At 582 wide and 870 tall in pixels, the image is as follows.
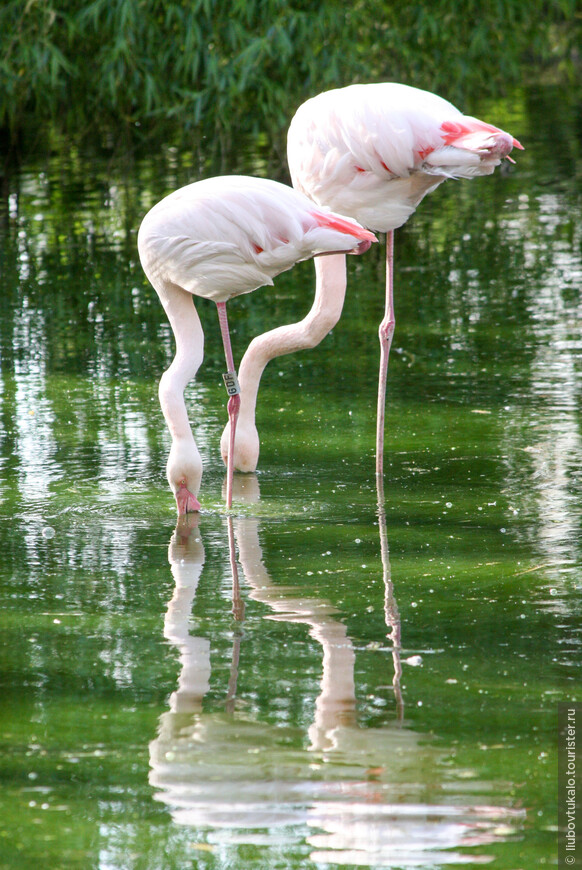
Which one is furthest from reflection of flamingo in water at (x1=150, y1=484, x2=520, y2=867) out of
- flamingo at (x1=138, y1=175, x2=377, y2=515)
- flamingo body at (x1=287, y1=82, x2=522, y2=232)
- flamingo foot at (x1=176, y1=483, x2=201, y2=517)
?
flamingo body at (x1=287, y1=82, x2=522, y2=232)

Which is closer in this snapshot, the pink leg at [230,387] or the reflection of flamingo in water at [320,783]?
the reflection of flamingo in water at [320,783]

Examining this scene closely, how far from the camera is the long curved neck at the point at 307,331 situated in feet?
17.9

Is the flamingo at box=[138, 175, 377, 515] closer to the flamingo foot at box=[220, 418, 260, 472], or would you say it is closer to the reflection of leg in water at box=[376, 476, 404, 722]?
the flamingo foot at box=[220, 418, 260, 472]

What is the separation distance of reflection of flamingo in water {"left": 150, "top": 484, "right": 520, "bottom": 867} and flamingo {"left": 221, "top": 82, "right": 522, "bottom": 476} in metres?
2.23

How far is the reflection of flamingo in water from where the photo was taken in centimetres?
262

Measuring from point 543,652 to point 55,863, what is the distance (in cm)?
149

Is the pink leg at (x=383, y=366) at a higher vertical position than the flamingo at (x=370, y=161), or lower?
lower

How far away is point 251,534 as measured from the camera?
4.58 m

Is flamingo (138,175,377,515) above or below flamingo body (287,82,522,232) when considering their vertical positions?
below

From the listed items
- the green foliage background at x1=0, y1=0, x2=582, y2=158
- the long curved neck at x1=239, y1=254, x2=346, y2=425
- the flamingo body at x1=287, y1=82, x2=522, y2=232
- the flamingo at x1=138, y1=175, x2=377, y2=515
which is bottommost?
the long curved neck at x1=239, y1=254, x2=346, y2=425

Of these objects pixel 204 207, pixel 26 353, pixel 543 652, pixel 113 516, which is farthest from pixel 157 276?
pixel 26 353

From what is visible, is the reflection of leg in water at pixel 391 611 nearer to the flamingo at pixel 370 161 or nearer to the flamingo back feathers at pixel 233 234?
the flamingo at pixel 370 161

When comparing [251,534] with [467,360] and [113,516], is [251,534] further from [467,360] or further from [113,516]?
[467,360]

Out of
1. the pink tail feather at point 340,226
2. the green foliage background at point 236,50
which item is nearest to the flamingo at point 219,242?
the pink tail feather at point 340,226
